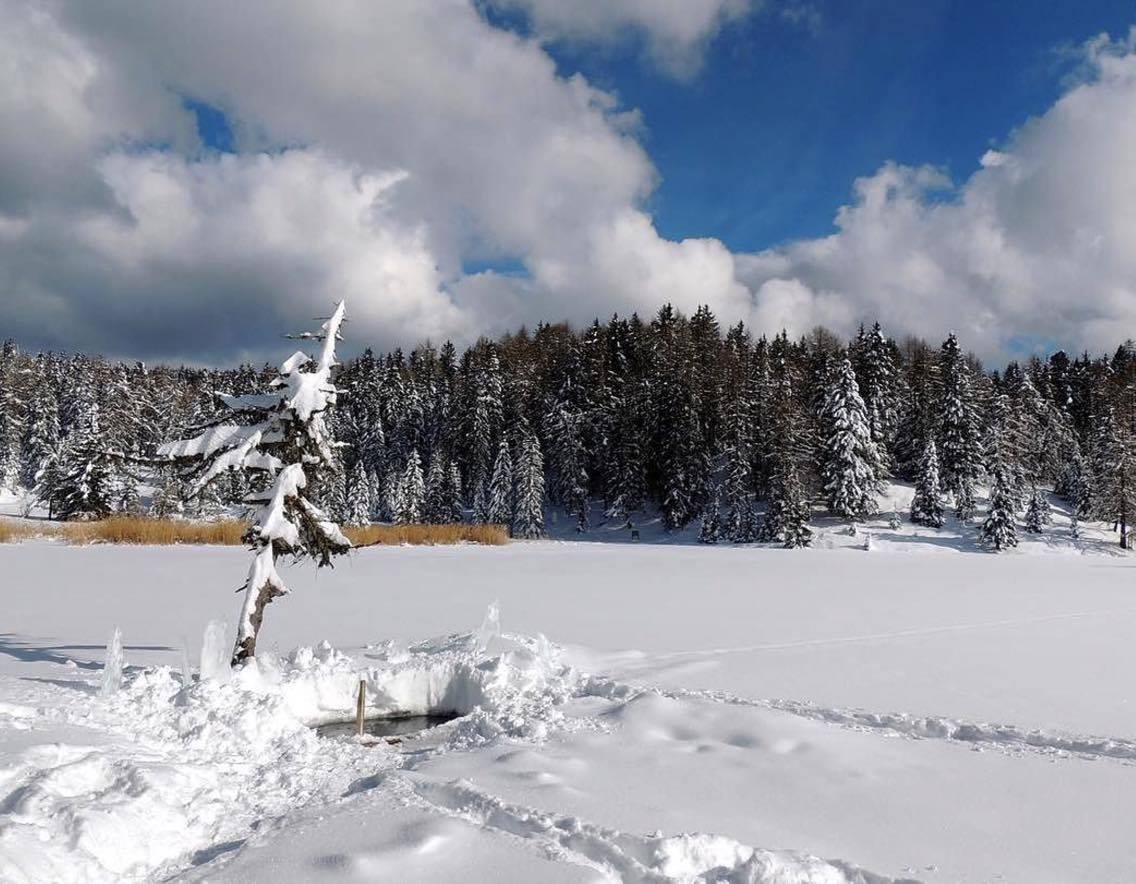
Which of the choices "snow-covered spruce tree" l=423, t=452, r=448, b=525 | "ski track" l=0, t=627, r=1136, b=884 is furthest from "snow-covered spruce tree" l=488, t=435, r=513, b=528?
"ski track" l=0, t=627, r=1136, b=884

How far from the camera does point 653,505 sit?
198ft

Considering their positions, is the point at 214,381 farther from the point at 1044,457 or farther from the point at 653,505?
the point at 1044,457

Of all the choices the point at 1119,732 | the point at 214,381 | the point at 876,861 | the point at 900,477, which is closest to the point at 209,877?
the point at 876,861

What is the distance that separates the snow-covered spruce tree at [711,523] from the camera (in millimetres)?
49531

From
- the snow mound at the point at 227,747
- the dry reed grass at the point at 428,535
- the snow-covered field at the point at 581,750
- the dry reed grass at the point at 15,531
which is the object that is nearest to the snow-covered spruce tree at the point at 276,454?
the snow mound at the point at 227,747

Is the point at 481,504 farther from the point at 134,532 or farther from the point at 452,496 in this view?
the point at 134,532

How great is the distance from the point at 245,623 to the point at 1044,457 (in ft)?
242

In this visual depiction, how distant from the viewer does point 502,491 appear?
5612 cm

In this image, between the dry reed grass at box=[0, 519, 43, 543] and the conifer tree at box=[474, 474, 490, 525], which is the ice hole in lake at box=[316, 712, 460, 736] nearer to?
the dry reed grass at box=[0, 519, 43, 543]

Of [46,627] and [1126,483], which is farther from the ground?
[1126,483]

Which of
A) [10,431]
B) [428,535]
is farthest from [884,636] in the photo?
[10,431]

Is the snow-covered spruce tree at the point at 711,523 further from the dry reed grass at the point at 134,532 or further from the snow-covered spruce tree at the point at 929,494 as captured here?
the dry reed grass at the point at 134,532

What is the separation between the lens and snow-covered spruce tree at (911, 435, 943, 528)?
1957 inches

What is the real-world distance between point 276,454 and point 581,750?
6.49 meters
